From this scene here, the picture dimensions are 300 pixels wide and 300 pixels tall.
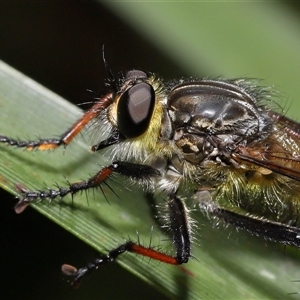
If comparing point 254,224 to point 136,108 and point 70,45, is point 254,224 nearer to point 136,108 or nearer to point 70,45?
point 136,108

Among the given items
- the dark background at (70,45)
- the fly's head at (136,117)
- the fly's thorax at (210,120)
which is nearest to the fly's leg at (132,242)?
the fly's head at (136,117)

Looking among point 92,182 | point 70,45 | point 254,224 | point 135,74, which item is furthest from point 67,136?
point 70,45

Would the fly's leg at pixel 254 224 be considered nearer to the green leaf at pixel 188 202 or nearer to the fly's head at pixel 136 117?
the green leaf at pixel 188 202

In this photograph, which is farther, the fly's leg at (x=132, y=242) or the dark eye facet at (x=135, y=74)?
the dark eye facet at (x=135, y=74)

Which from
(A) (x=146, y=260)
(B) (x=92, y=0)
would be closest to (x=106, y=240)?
(A) (x=146, y=260)

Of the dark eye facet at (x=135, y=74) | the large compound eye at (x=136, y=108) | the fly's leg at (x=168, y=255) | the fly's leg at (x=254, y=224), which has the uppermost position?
the dark eye facet at (x=135, y=74)

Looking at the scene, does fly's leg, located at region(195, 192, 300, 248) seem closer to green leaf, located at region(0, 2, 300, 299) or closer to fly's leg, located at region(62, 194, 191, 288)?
green leaf, located at region(0, 2, 300, 299)

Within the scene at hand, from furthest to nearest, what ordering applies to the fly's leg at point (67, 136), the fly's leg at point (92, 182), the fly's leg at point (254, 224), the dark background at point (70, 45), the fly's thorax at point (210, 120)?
1. the dark background at point (70, 45)
2. the fly's leg at point (254, 224)
3. the fly's thorax at point (210, 120)
4. the fly's leg at point (67, 136)
5. the fly's leg at point (92, 182)
